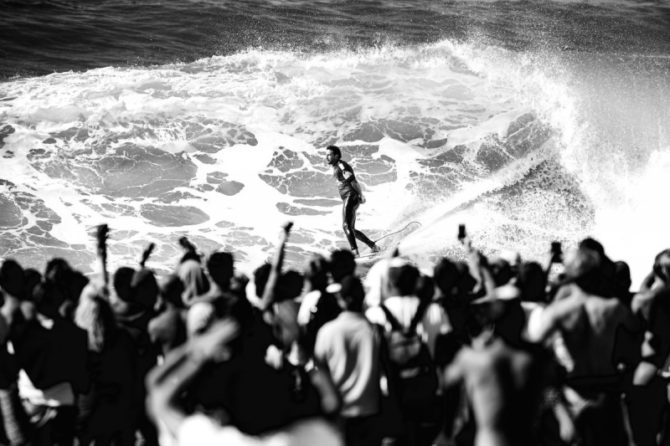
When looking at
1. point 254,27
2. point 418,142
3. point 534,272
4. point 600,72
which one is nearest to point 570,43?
point 600,72

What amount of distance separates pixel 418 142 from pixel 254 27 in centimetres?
1279

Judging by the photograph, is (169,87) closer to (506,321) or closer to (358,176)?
(358,176)

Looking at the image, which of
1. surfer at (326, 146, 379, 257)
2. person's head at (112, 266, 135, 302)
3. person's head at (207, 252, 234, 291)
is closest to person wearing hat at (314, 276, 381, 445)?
person's head at (207, 252, 234, 291)

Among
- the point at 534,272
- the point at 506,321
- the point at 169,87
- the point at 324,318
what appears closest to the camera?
the point at 506,321

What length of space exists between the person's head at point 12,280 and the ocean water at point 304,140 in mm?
5881

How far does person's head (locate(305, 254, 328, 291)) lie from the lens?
4.37m

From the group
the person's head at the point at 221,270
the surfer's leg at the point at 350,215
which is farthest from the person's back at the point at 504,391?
the surfer's leg at the point at 350,215

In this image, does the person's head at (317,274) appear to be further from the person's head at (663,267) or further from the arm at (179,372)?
the person's head at (663,267)

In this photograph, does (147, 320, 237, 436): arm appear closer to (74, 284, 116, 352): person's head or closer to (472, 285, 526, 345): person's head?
(74, 284, 116, 352): person's head

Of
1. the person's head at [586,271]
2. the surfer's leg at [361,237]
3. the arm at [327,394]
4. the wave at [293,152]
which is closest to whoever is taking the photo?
the arm at [327,394]

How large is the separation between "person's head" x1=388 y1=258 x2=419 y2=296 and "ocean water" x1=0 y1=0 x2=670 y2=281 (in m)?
5.63

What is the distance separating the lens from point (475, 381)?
2.95 metres

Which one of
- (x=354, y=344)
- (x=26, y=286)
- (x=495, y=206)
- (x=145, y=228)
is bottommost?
(x=145, y=228)

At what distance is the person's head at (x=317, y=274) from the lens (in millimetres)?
4371
